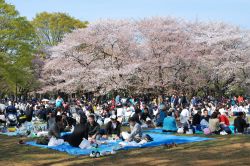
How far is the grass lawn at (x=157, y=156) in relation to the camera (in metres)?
8.61

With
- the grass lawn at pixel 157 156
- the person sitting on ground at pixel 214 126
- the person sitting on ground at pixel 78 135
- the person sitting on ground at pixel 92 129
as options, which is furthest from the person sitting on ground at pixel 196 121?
the person sitting on ground at pixel 78 135

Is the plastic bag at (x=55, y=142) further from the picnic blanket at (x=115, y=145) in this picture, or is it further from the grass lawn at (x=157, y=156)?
the grass lawn at (x=157, y=156)

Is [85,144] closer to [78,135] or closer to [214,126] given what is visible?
[78,135]

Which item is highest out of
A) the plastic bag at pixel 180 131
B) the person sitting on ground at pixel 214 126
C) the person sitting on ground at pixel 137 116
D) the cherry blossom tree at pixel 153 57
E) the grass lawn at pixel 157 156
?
the cherry blossom tree at pixel 153 57

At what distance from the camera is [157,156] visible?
9.37 metres

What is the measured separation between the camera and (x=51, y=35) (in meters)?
47.1

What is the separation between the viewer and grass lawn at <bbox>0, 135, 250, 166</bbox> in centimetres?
861

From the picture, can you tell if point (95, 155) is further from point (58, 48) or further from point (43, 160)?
point (58, 48)

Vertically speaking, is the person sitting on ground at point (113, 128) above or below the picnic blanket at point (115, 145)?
above

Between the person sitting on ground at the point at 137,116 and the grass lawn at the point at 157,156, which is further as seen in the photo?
the person sitting on ground at the point at 137,116

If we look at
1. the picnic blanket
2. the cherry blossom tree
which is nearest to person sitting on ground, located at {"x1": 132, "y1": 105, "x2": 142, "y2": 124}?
the picnic blanket

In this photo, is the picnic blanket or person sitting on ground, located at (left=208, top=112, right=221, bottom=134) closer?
Answer: the picnic blanket

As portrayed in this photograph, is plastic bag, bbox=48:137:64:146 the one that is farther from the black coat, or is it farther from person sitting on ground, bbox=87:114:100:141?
the black coat

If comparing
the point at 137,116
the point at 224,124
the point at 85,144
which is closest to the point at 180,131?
the point at 224,124
